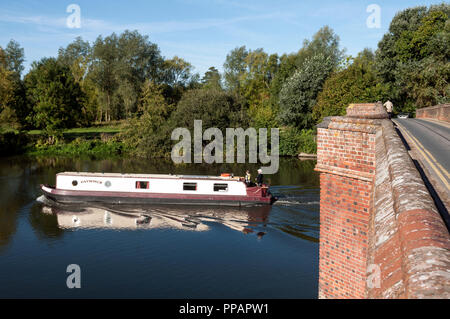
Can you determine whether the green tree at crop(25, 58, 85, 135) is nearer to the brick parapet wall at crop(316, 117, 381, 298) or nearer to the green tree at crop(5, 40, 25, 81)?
the green tree at crop(5, 40, 25, 81)

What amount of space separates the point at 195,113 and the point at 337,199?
39750mm

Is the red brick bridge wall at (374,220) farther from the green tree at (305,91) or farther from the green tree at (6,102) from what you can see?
the green tree at (6,102)

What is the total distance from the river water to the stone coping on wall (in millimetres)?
10188

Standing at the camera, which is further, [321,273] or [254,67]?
[254,67]

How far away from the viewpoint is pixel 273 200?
86.4 feet

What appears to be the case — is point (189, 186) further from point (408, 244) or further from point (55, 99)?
point (55, 99)

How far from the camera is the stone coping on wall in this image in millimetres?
2678

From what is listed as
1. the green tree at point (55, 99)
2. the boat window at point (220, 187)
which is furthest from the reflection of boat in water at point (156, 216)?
the green tree at point (55, 99)

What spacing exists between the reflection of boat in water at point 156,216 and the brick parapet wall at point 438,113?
13476mm

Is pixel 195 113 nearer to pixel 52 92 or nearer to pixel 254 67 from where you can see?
pixel 52 92

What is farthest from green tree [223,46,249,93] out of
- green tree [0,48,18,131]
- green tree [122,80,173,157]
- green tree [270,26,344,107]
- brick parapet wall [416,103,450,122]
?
brick parapet wall [416,103,450,122]

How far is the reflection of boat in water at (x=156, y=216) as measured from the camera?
22.1 metres

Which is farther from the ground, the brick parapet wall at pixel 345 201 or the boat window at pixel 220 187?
the brick parapet wall at pixel 345 201
